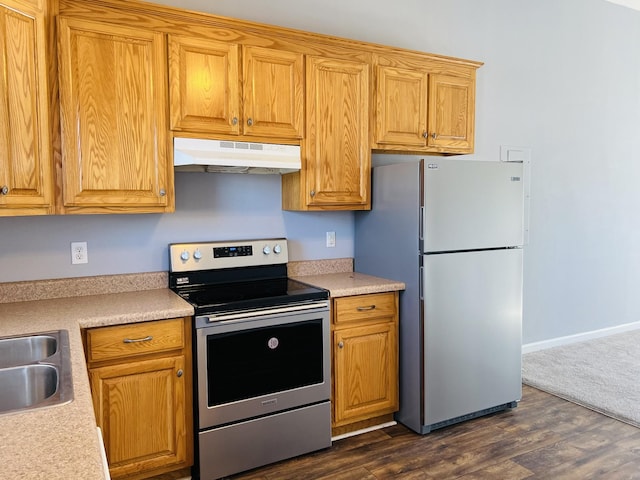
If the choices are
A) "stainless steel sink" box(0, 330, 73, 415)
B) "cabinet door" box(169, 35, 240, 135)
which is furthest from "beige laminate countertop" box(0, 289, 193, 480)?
"cabinet door" box(169, 35, 240, 135)

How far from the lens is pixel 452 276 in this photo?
2.81 metres

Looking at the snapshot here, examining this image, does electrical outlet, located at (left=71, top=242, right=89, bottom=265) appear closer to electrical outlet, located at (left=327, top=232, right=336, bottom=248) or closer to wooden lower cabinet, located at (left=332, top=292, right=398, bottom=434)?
wooden lower cabinet, located at (left=332, top=292, right=398, bottom=434)

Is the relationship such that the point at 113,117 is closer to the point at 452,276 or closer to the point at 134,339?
the point at 134,339

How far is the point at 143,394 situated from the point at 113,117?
1273 millimetres

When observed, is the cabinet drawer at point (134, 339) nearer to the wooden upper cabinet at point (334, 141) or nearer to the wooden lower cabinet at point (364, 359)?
the wooden lower cabinet at point (364, 359)

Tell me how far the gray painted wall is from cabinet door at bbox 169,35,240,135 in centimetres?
44

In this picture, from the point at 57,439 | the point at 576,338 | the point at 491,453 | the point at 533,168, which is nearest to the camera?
the point at 57,439

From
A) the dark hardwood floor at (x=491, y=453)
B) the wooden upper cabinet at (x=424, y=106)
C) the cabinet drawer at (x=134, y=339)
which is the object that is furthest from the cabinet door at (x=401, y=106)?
the dark hardwood floor at (x=491, y=453)

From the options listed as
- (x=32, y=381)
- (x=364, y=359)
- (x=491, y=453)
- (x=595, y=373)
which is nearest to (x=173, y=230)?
(x=364, y=359)

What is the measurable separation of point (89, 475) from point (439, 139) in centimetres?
283

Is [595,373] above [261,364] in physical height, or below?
below

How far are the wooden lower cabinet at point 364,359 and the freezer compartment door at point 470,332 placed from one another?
215 millimetres

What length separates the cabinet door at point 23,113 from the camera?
188cm

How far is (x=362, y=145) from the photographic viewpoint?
2.94 meters
